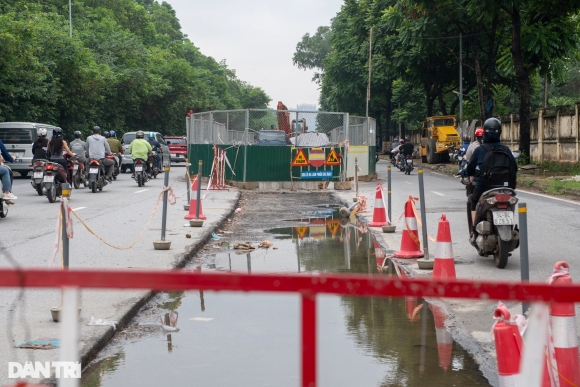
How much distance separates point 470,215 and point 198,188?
491 cm

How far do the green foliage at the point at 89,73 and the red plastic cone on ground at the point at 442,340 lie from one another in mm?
26376

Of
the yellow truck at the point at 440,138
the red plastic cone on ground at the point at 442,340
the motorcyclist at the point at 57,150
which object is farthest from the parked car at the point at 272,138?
the red plastic cone on ground at the point at 442,340

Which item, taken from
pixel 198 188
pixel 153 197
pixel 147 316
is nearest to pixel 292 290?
pixel 147 316

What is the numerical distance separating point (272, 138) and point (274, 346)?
20.9 meters

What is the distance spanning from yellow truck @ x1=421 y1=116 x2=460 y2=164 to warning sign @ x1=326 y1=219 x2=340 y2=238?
27915mm

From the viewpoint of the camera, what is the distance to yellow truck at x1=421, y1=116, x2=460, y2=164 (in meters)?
43.5

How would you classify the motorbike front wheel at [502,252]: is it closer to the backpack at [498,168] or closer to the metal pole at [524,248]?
the backpack at [498,168]

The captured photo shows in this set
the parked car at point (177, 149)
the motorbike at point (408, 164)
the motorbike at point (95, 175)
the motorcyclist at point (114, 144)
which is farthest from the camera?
the parked car at point (177, 149)

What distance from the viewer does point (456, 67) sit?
47.7 metres

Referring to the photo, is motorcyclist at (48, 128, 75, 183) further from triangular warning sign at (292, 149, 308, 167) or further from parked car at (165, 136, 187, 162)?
parked car at (165, 136, 187, 162)

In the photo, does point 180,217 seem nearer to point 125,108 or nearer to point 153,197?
point 153,197

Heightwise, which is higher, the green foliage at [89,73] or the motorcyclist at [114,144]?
the green foliage at [89,73]

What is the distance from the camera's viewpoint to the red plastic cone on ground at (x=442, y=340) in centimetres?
556

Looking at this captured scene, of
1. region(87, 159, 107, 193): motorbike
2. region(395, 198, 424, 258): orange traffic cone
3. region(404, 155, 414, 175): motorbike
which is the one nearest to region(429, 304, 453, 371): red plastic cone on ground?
region(395, 198, 424, 258): orange traffic cone
